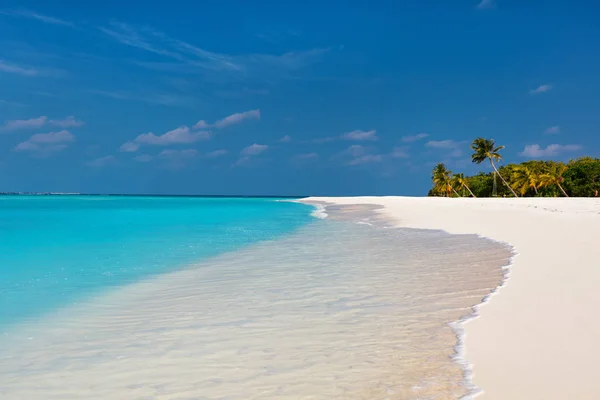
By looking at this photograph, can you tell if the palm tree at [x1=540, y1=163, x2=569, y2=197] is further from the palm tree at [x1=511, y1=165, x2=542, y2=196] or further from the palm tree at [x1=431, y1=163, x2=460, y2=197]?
the palm tree at [x1=431, y1=163, x2=460, y2=197]

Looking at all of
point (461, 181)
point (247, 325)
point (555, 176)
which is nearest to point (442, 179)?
point (461, 181)

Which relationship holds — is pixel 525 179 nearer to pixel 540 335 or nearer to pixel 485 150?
pixel 485 150

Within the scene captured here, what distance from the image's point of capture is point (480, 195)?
88625mm

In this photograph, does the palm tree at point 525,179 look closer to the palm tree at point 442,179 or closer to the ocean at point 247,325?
the palm tree at point 442,179

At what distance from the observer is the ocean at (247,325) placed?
4180mm

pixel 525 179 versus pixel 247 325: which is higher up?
pixel 525 179

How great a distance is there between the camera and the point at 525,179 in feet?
233

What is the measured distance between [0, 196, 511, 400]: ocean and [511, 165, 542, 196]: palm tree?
63647 mm

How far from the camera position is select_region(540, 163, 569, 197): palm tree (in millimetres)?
66312

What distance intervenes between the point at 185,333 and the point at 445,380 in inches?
133

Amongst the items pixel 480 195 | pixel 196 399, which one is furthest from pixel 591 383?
pixel 480 195

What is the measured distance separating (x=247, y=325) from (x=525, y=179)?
74722mm

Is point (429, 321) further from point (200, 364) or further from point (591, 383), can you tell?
point (200, 364)

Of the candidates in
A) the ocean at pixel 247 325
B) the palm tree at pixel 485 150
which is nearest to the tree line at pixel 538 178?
the palm tree at pixel 485 150
